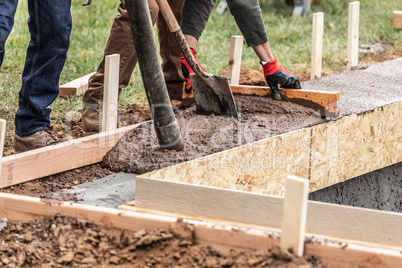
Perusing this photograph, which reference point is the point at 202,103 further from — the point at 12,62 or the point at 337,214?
the point at 12,62

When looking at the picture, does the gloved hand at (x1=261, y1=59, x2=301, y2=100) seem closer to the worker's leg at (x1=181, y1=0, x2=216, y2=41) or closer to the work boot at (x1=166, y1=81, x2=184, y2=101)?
the worker's leg at (x1=181, y1=0, x2=216, y2=41)

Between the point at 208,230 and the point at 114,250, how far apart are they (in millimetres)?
381

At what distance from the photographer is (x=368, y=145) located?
3.87 meters

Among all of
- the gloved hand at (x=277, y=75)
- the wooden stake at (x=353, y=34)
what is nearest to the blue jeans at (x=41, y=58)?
the gloved hand at (x=277, y=75)

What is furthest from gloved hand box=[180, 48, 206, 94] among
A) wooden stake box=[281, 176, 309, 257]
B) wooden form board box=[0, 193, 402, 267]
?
wooden stake box=[281, 176, 309, 257]

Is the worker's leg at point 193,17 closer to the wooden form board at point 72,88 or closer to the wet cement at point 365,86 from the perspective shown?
the wet cement at point 365,86

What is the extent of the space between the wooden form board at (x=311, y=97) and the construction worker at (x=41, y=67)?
4.45 feet

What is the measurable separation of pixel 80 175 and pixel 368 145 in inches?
76.8

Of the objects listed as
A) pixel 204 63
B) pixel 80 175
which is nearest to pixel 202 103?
pixel 80 175

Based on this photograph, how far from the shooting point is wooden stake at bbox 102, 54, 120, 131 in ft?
11.0

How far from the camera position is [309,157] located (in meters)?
3.53

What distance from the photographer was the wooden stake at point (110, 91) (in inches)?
132

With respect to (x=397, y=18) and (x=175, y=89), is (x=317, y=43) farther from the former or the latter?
(x=397, y=18)

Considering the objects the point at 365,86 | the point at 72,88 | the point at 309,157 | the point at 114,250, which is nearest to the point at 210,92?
the point at 309,157
